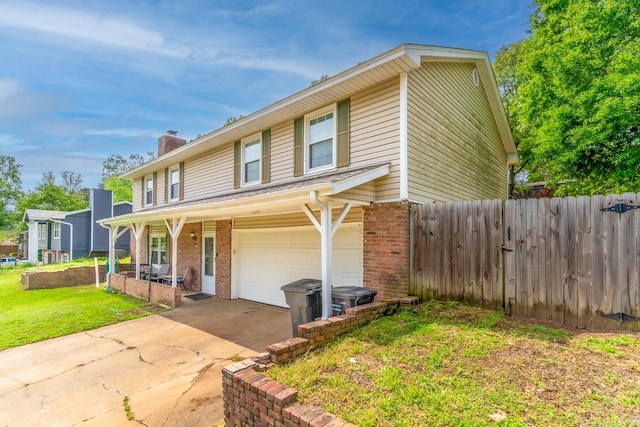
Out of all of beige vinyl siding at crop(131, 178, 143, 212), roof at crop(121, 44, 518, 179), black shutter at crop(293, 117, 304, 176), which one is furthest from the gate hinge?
beige vinyl siding at crop(131, 178, 143, 212)

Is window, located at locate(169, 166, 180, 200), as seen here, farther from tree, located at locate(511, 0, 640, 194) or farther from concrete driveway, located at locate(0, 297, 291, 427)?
tree, located at locate(511, 0, 640, 194)

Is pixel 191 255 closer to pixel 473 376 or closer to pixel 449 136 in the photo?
pixel 449 136

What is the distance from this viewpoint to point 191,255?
11.8 metres

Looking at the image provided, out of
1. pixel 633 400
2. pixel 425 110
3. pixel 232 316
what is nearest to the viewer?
pixel 633 400

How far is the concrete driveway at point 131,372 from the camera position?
151 inches

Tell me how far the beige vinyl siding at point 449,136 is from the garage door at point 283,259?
190 cm

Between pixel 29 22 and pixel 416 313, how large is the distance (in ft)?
35.3

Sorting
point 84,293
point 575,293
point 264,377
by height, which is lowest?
point 84,293

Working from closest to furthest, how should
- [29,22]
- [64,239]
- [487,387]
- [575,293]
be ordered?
[487,387] → [575,293] → [29,22] → [64,239]

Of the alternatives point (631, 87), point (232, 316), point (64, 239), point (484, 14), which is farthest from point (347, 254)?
point (64, 239)

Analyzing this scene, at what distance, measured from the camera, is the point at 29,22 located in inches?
294

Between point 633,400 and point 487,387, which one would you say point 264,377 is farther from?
point 633,400

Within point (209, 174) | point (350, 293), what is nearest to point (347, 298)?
point (350, 293)

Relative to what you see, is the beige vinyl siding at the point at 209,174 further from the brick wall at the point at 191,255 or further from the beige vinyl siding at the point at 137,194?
the beige vinyl siding at the point at 137,194
